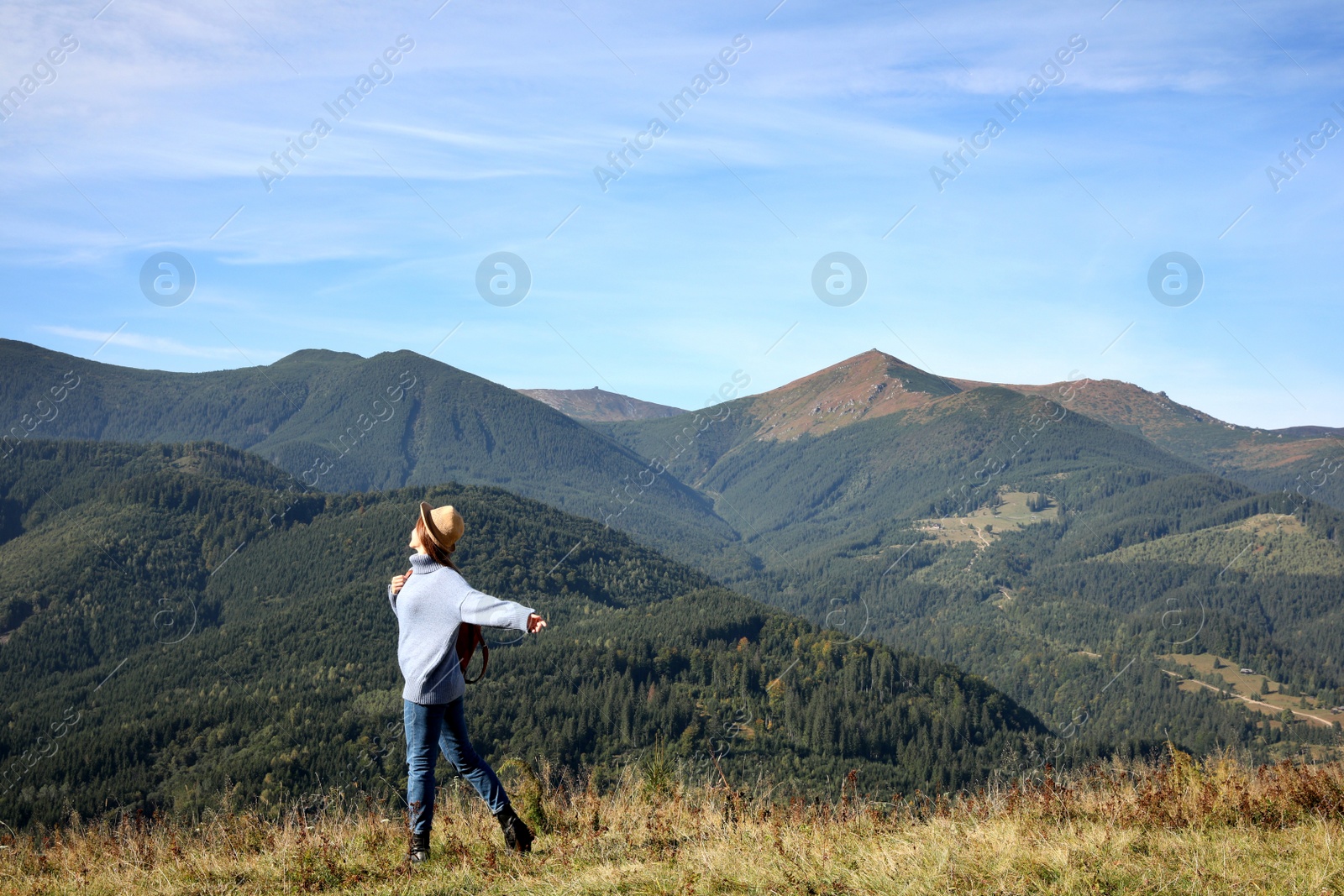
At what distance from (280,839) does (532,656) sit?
156642mm

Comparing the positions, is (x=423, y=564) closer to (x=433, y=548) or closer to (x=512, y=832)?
(x=433, y=548)

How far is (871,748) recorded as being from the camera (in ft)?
502

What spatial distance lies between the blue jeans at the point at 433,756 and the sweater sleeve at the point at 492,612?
128cm

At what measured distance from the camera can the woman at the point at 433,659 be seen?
9086 mm

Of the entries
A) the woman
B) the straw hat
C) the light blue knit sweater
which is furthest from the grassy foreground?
the straw hat

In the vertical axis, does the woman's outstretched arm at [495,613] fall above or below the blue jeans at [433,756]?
above

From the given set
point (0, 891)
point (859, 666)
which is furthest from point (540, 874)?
point (859, 666)

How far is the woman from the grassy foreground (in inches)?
33.0

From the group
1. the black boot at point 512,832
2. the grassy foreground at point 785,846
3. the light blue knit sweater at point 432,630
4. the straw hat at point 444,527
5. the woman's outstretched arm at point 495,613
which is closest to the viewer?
the woman's outstretched arm at point 495,613

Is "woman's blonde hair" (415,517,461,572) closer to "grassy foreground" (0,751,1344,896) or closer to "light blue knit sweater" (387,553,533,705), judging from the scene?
"light blue knit sweater" (387,553,533,705)

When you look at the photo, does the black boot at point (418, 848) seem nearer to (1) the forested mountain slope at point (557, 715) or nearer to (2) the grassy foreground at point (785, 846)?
(2) the grassy foreground at point (785, 846)

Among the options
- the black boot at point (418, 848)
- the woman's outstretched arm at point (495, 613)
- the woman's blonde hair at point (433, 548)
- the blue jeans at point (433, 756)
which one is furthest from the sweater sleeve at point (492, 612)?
the black boot at point (418, 848)

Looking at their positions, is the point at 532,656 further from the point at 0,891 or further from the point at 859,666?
the point at 0,891

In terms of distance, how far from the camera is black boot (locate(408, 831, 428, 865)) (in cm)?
970
